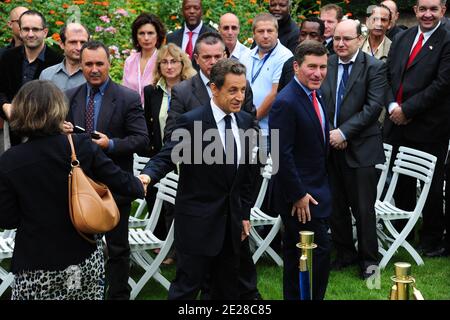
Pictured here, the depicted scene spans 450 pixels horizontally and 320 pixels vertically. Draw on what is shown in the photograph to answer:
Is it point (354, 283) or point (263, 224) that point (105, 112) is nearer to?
point (263, 224)

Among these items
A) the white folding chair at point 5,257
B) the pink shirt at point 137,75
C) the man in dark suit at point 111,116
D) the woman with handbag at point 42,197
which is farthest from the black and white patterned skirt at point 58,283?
the pink shirt at point 137,75

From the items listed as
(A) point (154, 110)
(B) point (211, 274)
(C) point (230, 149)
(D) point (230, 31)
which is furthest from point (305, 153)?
(D) point (230, 31)

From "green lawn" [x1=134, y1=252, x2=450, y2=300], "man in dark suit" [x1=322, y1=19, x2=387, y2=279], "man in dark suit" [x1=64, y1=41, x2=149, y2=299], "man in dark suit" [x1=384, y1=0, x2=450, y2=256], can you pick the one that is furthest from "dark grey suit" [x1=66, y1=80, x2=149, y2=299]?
"man in dark suit" [x1=384, y1=0, x2=450, y2=256]

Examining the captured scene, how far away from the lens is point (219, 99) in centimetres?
547

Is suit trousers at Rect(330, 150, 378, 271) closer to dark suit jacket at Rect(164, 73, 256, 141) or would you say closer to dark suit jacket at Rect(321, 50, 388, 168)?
dark suit jacket at Rect(321, 50, 388, 168)

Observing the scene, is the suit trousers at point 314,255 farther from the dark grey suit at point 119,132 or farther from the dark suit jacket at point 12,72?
the dark suit jacket at point 12,72

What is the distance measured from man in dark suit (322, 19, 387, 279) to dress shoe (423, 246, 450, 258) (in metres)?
0.79

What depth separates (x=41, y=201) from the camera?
4.55m

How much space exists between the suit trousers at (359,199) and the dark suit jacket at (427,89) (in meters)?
0.96

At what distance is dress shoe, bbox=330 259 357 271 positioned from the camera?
7613mm

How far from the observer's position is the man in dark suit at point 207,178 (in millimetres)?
5426

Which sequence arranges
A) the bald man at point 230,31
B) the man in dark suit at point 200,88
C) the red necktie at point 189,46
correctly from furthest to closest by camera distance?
the red necktie at point 189,46 < the bald man at point 230,31 < the man in dark suit at point 200,88

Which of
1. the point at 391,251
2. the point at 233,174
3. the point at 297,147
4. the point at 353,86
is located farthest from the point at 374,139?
the point at 233,174

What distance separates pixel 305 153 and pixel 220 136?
30.1 inches
